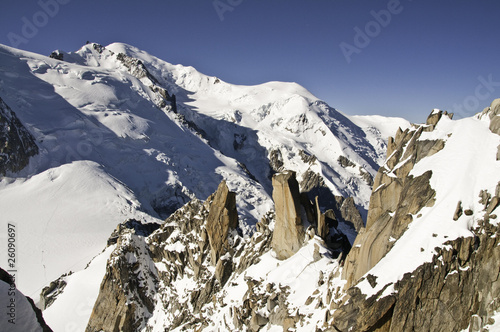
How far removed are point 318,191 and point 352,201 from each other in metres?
15.2

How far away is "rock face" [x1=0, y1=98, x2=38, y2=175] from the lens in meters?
80.9

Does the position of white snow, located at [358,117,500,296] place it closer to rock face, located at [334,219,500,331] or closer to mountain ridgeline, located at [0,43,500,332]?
mountain ridgeline, located at [0,43,500,332]

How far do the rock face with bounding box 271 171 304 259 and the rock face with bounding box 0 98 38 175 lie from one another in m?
78.0

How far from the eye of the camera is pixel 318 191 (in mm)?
137500

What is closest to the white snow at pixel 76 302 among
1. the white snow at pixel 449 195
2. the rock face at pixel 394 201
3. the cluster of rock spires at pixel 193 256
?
the cluster of rock spires at pixel 193 256

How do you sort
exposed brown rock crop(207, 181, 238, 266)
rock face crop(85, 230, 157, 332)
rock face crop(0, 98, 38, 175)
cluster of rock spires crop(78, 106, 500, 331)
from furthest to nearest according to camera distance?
rock face crop(0, 98, 38, 175) < rock face crop(85, 230, 157, 332) < exposed brown rock crop(207, 181, 238, 266) < cluster of rock spires crop(78, 106, 500, 331)

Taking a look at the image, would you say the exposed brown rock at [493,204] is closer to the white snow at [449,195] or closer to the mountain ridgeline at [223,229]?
the mountain ridgeline at [223,229]

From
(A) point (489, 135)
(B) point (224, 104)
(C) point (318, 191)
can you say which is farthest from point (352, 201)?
(A) point (489, 135)

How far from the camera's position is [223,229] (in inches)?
1609

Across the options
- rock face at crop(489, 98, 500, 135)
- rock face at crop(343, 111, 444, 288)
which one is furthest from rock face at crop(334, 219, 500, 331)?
rock face at crop(489, 98, 500, 135)

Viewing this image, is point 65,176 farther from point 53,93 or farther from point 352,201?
point 352,201

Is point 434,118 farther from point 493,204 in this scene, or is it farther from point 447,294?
point 447,294

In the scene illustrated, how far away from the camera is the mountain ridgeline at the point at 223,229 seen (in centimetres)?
1656

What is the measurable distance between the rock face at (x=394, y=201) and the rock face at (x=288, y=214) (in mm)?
9504
